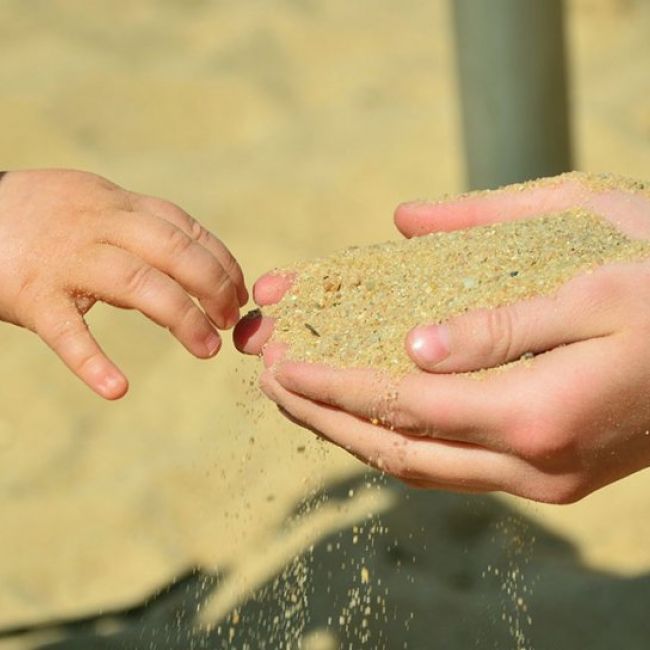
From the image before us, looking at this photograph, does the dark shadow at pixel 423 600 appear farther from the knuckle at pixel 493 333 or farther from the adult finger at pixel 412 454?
the knuckle at pixel 493 333

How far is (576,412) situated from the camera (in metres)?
1.21

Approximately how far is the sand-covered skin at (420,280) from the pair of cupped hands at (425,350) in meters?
0.02

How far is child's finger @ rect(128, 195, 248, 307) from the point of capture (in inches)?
58.1

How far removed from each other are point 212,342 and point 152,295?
0.08m

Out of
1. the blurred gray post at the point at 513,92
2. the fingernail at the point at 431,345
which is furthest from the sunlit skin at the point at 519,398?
the blurred gray post at the point at 513,92

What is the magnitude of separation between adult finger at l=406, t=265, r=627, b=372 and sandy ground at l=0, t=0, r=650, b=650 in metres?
0.62

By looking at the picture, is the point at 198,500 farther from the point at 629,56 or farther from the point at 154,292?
the point at 629,56

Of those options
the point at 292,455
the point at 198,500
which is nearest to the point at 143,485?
the point at 198,500

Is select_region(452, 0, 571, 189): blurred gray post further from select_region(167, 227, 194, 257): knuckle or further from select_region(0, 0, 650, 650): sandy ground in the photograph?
select_region(167, 227, 194, 257): knuckle

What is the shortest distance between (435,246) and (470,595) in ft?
1.90

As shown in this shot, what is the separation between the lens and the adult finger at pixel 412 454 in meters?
1.27

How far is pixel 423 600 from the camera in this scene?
180cm

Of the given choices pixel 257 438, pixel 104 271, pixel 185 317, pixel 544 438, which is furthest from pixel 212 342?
pixel 257 438

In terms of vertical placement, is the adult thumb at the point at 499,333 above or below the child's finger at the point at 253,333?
above
